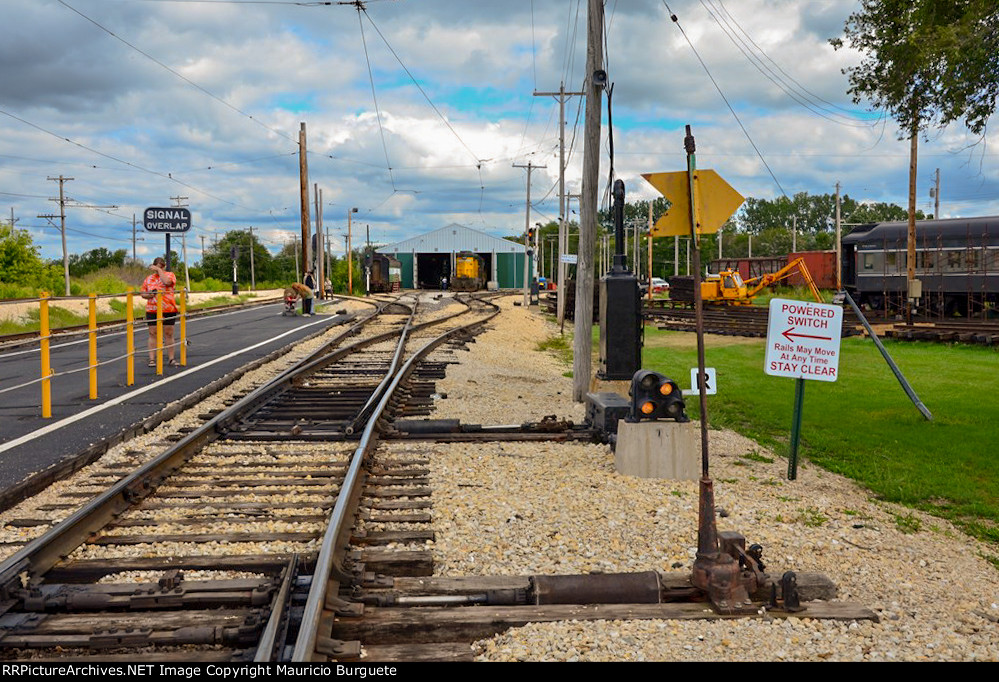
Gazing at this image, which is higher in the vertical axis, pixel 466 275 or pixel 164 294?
pixel 466 275

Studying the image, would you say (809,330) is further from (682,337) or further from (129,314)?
(682,337)

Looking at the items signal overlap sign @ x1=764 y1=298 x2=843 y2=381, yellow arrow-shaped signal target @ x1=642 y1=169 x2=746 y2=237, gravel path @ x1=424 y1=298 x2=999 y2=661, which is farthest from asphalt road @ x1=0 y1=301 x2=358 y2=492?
signal overlap sign @ x1=764 y1=298 x2=843 y2=381

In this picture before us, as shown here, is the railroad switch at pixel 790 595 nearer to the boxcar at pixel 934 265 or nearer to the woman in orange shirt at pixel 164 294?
the woman in orange shirt at pixel 164 294

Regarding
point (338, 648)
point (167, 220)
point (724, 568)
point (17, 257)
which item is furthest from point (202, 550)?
point (17, 257)

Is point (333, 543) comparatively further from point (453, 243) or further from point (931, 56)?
point (453, 243)

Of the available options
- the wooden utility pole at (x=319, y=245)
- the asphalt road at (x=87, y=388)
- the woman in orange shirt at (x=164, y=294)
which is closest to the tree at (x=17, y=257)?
the wooden utility pole at (x=319, y=245)

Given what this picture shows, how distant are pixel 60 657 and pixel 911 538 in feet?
18.3

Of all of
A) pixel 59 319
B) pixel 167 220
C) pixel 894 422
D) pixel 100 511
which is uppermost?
pixel 167 220

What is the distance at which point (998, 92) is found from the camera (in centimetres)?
1044

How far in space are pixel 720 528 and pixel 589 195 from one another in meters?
6.99

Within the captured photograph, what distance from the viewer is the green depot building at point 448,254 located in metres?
85.6

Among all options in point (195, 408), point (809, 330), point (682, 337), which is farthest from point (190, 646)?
point (682, 337)

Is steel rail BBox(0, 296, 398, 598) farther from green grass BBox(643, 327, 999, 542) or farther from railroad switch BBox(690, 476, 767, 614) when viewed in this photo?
green grass BBox(643, 327, 999, 542)

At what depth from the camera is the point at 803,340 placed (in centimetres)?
859
